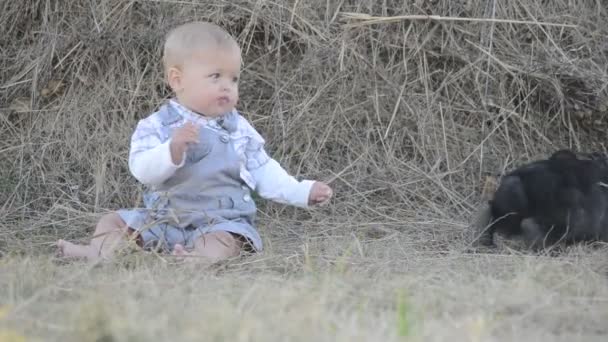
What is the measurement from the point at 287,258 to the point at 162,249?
55 centimetres

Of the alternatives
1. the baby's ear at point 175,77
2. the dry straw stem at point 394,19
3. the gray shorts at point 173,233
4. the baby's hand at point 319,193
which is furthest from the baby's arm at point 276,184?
the dry straw stem at point 394,19

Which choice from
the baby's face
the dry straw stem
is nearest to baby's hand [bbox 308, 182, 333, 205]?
the baby's face

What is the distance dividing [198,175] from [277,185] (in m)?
0.35

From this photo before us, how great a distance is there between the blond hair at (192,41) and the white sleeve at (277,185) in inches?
21.7

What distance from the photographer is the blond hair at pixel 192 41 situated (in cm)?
374

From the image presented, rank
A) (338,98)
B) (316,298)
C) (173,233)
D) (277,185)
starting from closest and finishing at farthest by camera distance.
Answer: (316,298), (173,233), (277,185), (338,98)

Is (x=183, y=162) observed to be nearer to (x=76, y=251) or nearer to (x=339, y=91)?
(x=76, y=251)

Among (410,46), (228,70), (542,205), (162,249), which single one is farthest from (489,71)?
(162,249)

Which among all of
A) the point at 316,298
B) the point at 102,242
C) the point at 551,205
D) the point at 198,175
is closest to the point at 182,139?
the point at 198,175

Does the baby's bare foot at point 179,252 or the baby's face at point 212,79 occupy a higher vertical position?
the baby's face at point 212,79

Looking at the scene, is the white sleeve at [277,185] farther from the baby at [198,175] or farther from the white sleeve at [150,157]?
the white sleeve at [150,157]

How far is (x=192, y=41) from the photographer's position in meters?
3.75

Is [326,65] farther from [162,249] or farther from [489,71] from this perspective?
[162,249]

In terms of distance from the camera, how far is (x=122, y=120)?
15.9 ft
